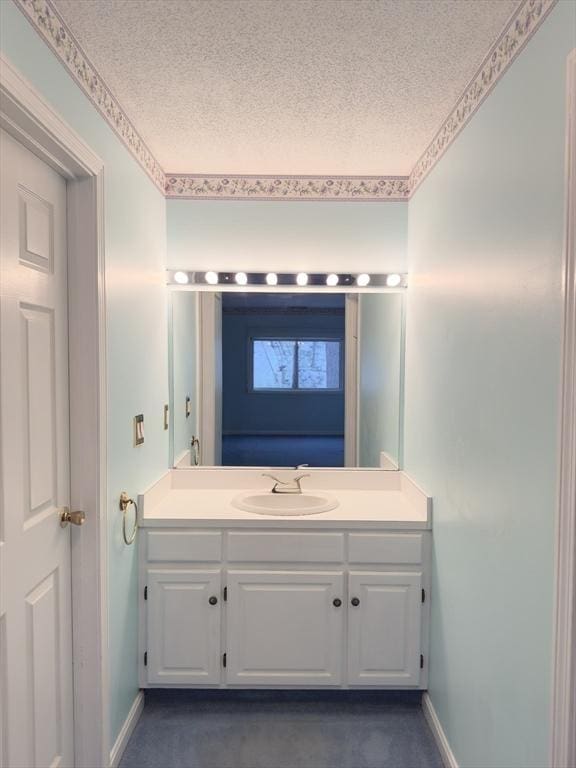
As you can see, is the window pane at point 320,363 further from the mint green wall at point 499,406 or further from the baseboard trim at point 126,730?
the baseboard trim at point 126,730

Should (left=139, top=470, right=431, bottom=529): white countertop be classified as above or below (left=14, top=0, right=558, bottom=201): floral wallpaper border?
below

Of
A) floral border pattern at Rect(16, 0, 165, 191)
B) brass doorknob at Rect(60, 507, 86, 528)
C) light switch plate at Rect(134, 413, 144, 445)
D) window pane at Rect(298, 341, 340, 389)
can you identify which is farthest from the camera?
window pane at Rect(298, 341, 340, 389)

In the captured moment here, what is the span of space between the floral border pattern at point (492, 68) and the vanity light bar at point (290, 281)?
1.86 ft

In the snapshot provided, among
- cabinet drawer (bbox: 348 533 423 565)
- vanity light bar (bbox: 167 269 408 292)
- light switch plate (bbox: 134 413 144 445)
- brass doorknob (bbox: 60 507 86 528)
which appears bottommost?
cabinet drawer (bbox: 348 533 423 565)

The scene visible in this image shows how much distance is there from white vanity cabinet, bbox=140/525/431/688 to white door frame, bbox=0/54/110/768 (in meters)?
0.42

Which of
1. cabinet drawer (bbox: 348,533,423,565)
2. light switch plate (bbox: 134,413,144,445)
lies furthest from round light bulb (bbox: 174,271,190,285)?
cabinet drawer (bbox: 348,533,423,565)

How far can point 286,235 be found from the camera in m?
2.46

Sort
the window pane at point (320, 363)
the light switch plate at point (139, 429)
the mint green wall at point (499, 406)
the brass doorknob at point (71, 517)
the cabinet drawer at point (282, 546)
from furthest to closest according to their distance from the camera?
the window pane at point (320, 363) → the cabinet drawer at point (282, 546) → the light switch plate at point (139, 429) → the brass doorknob at point (71, 517) → the mint green wall at point (499, 406)

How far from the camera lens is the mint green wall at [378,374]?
2471mm

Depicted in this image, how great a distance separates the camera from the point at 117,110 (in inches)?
67.8

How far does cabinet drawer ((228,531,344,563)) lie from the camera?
204 cm

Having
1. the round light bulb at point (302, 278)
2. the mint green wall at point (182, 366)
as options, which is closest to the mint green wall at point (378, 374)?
the round light bulb at point (302, 278)

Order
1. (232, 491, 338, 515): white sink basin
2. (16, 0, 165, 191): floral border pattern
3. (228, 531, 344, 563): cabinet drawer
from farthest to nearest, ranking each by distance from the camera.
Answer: (232, 491, 338, 515): white sink basin, (228, 531, 344, 563): cabinet drawer, (16, 0, 165, 191): floral border pattern

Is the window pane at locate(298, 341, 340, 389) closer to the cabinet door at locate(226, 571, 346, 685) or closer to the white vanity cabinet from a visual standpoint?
the white vanity cabinet
